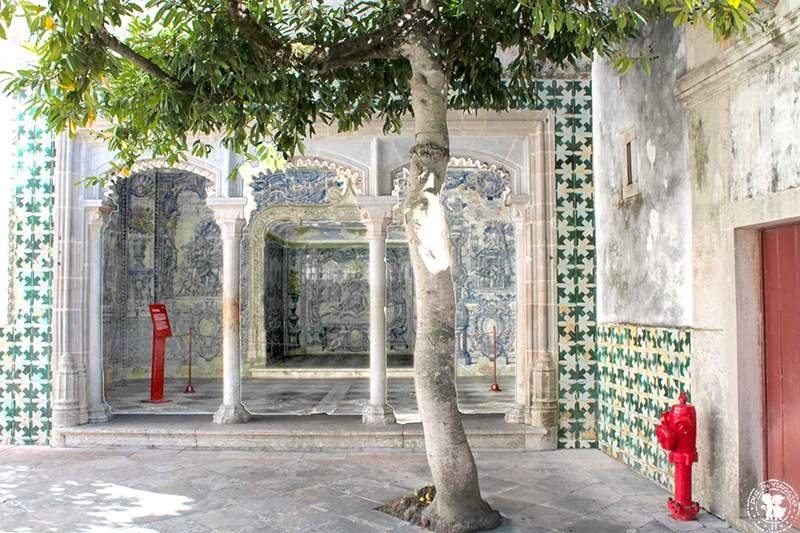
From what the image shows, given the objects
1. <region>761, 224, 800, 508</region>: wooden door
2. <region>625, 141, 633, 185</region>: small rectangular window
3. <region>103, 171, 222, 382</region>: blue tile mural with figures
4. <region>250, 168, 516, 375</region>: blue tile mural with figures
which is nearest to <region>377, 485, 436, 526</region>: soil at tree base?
Result: <region>761, 224, 800, 508</region>: wooden door

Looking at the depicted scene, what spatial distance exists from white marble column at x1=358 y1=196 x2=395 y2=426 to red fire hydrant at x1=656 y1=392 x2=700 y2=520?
2.92 m

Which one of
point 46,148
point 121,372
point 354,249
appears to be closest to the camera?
point 46,148

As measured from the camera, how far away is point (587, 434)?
650 cm

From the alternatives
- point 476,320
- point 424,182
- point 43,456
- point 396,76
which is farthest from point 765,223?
point 476,320

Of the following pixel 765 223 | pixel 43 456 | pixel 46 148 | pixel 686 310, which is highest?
pixel 46 148

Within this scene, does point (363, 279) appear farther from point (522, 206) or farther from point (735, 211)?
point (735, 211)

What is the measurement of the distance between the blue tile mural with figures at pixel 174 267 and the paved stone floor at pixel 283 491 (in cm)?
484

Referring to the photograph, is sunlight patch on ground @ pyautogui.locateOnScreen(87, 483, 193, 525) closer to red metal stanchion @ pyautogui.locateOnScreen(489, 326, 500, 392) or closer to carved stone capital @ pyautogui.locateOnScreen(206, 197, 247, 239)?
carved stone capital @ pyautogui.locateOnScreen(206, 197, 247, 239)

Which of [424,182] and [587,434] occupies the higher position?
[424,182]

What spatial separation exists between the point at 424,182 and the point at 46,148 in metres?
4.62

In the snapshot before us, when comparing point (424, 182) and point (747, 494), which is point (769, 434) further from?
point (424, 182)

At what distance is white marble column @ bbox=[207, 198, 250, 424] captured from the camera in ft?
22.4

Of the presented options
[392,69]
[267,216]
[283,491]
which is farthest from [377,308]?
[267,216]

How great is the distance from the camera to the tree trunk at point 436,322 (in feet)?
13.0
